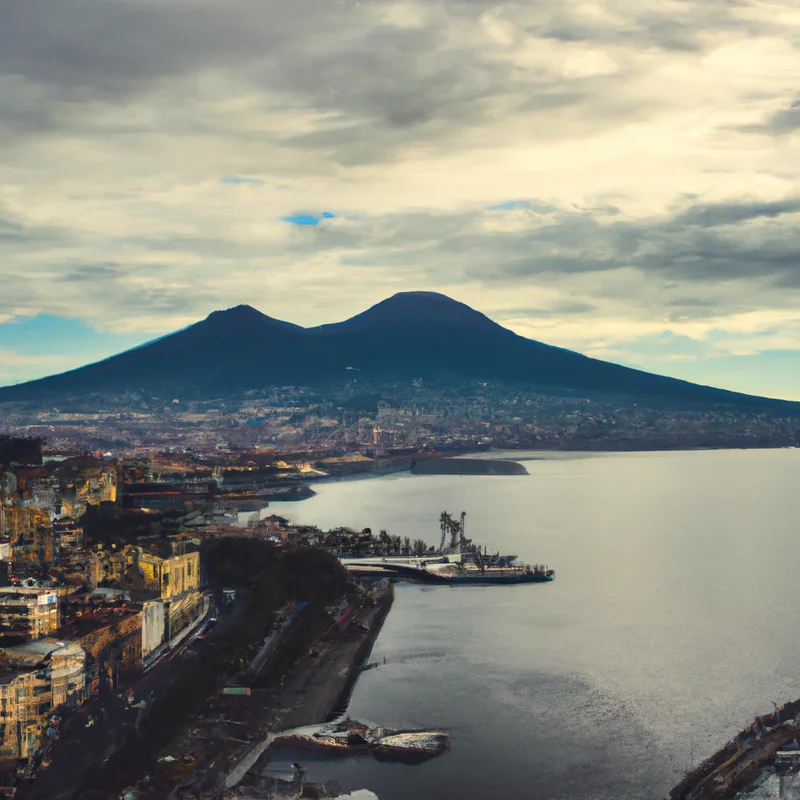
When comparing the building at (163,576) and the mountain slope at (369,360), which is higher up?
the mountain slope at (369,360)

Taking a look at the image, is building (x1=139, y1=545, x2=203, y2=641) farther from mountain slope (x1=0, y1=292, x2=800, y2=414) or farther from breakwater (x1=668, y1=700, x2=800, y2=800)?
mountain slope (x1=0, y1=292, x2=800, y2=414)

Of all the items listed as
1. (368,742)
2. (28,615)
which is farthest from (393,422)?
(368,742)

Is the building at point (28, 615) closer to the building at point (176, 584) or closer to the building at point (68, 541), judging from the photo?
the building at point (176, 584)

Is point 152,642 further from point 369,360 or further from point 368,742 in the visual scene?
point 369,360

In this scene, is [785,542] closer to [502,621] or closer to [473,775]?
[502,621]

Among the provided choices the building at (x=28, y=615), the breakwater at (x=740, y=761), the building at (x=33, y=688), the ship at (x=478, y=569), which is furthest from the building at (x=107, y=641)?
the ship at (x=478, y=569)

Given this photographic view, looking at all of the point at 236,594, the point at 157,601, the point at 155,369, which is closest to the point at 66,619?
the point at 157,601

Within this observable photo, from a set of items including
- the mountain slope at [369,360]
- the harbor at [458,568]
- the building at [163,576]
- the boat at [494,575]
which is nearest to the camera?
the building at [163,576]
